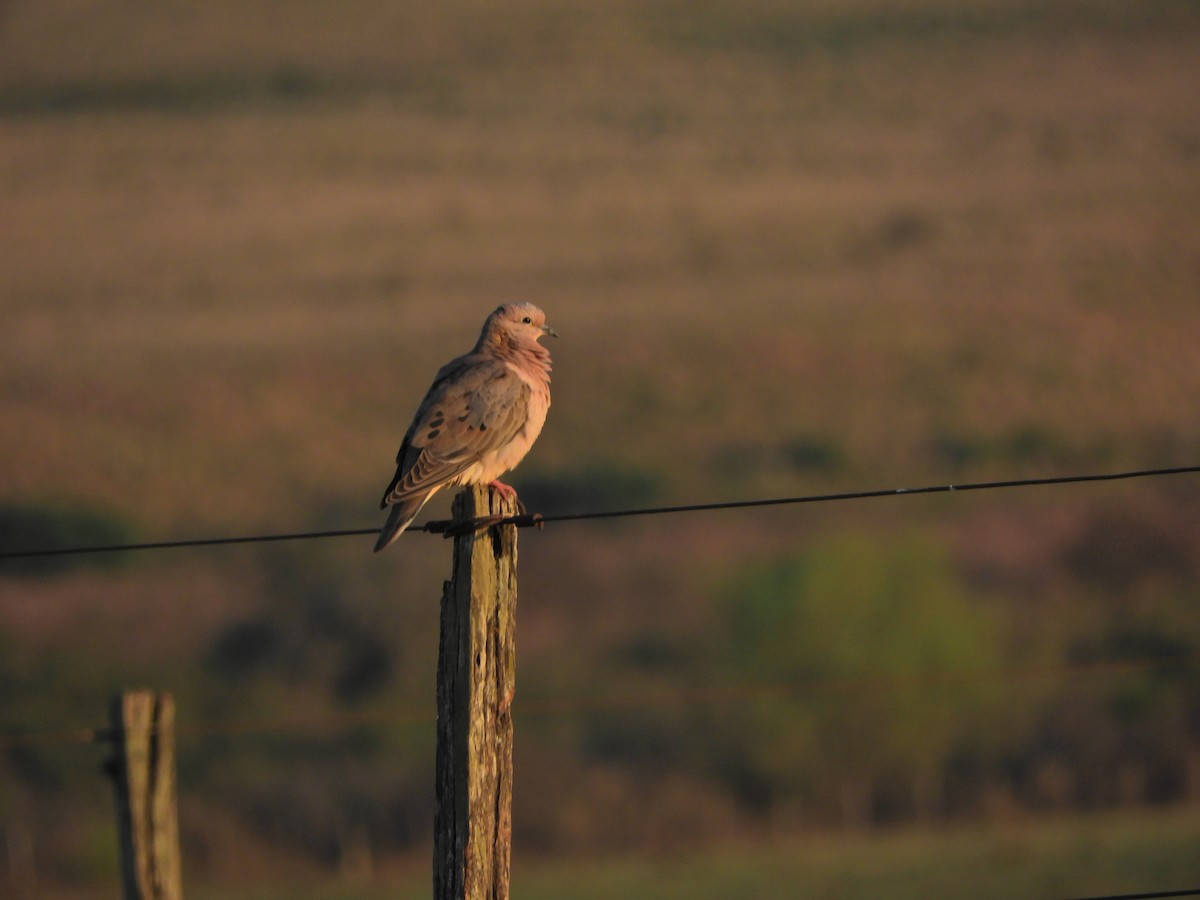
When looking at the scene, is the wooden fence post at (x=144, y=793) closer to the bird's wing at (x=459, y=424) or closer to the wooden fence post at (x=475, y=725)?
the bird's wing at (x=459, y=424)

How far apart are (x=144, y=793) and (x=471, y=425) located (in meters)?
2.54

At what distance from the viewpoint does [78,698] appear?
31703 millimetres

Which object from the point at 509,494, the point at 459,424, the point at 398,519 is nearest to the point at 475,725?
the point at 509,494

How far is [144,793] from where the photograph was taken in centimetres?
1018

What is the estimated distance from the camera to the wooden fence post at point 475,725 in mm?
6773

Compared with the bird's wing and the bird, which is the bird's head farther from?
the bird's wing

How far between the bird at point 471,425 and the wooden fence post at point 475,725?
211 centimetres

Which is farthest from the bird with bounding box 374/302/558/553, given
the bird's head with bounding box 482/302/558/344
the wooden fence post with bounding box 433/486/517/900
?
the wooden fence post with bounding box 433/486/517/900

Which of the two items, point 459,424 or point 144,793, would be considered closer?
point 459,424

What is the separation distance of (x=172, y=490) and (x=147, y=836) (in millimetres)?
32479

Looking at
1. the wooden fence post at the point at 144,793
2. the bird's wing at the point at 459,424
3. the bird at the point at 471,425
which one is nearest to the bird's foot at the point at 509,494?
the bird at the point at 471,425

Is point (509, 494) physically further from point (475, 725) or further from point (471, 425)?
point (475, 725)

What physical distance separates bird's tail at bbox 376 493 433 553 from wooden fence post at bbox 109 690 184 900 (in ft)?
6.31

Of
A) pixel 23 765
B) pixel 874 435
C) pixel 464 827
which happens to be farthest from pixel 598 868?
pixel 874 435
